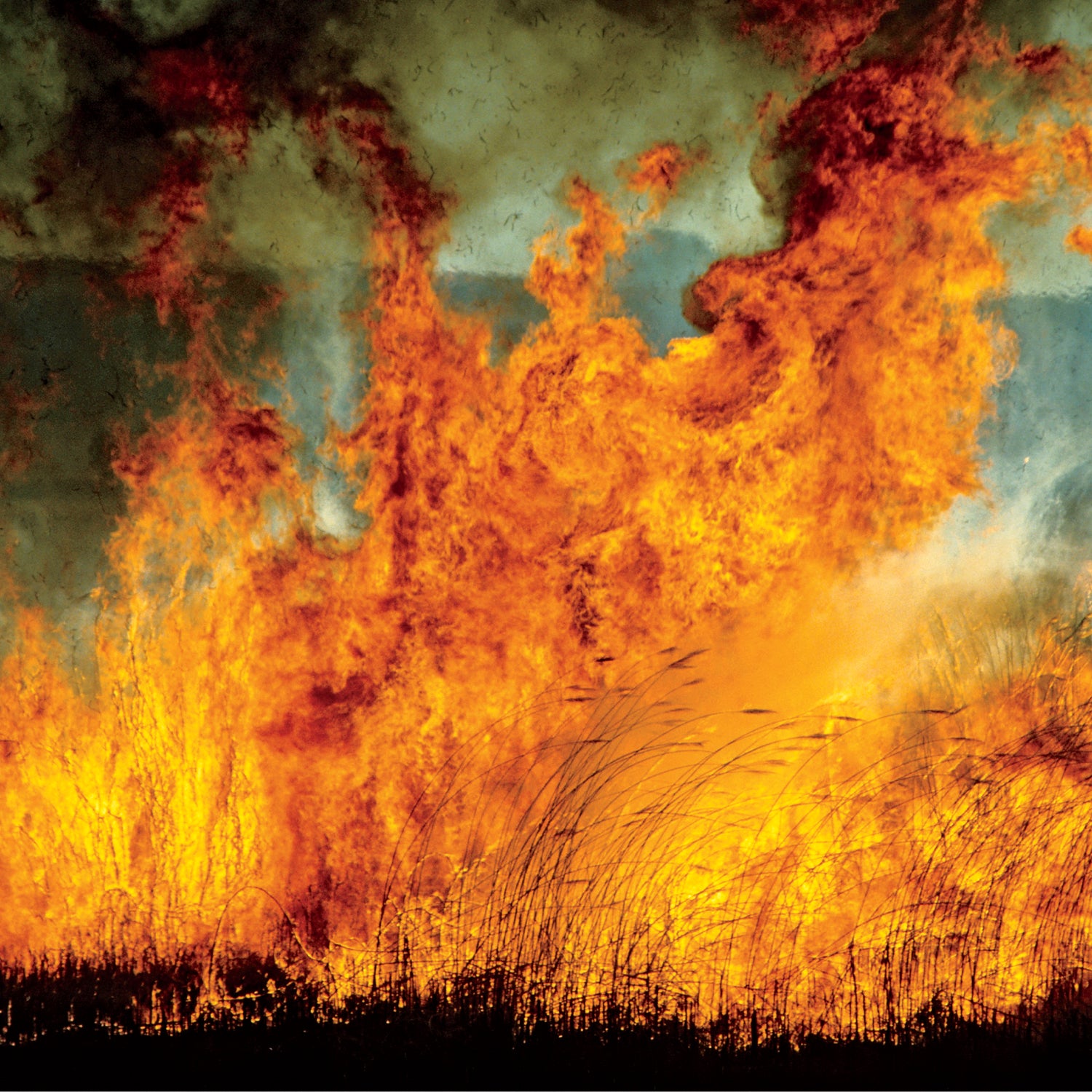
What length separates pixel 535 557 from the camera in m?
4.41

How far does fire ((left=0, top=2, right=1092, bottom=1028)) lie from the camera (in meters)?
4.25

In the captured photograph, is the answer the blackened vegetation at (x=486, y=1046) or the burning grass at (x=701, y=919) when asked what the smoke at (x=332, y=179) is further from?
the blackened vegetation at (x=486, y=1046)

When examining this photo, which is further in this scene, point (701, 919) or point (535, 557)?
point (535, 557)

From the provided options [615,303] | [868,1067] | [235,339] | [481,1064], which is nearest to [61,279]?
[235,339]

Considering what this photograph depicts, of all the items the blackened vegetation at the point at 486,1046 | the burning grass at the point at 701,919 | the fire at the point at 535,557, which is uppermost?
the fire at the point at 535,557

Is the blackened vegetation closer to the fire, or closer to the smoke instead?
the fire

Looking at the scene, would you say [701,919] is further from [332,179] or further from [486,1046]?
[332,179]

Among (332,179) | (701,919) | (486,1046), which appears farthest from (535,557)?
(486,1046)

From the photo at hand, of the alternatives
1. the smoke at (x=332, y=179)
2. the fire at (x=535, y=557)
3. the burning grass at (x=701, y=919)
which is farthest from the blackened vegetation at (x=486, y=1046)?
the smoke at (x=332, y=179)

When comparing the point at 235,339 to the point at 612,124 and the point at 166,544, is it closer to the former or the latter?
the point at 166,544

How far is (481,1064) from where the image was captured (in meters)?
3.31

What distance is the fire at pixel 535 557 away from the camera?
425cm

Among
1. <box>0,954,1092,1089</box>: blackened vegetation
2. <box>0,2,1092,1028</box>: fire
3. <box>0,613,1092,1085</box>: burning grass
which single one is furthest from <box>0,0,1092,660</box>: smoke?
<box>0,954,1092,1089</box>: blackened vegetation

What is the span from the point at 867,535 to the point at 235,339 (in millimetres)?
2663
